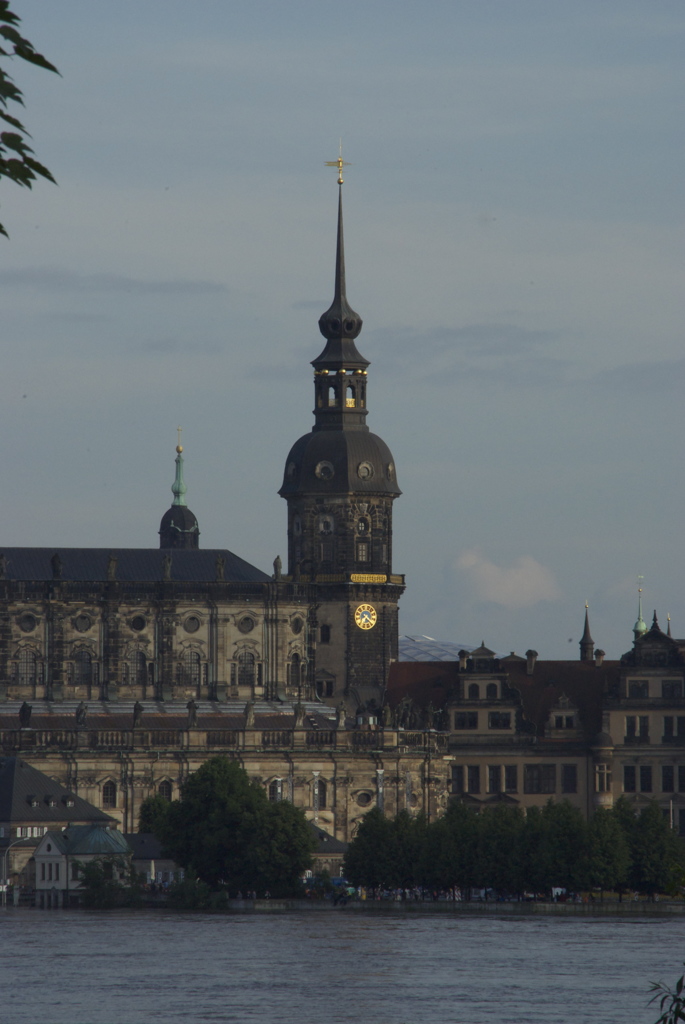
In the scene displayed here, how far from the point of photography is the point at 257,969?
255 feet

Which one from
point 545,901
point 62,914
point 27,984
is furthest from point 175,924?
point 27,984

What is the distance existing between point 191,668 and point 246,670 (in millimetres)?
3908

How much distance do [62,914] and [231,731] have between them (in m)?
26.2

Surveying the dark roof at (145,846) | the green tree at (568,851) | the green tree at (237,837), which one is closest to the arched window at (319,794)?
the dark roof at (145,846)

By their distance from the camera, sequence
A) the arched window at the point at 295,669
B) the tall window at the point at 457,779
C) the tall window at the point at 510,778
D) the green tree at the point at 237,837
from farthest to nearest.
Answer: the arched window at the point at 295,669
the tall window at the point at 457,779
the tall window at the point at 510,778
the green tree at the point at 237,837

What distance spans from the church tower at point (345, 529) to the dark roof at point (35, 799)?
73.8 ft

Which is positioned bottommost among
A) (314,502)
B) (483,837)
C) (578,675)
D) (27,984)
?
(27,984)

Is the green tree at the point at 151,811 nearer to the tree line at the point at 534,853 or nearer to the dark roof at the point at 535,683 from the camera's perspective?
the tree line at the point at 534,853

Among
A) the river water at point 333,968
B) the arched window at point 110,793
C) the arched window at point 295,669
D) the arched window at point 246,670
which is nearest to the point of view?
A: the river water at point 333,968

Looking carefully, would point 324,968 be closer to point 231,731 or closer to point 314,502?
point 231,731

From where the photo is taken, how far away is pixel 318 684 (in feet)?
480

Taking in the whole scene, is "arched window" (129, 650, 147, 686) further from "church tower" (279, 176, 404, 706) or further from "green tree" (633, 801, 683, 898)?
"green tree" (633, 801, 683, 898)

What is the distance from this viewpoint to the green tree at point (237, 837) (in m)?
114

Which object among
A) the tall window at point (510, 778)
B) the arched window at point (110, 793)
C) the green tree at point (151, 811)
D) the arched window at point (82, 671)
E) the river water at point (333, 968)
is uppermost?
the arched window at point (82, 671)
